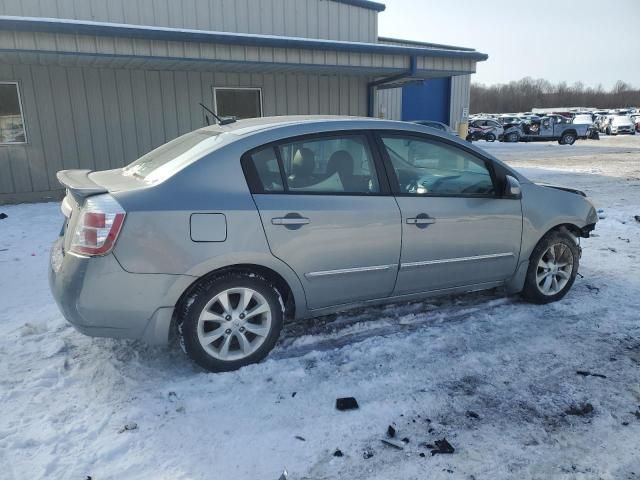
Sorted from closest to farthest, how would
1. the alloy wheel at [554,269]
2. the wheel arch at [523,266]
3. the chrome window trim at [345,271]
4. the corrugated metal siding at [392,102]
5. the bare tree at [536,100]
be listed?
the chrome window trim at [345,271]
the wheel arch at [523,266]
the alloy wheel at [554,269]
the corrugated metal siding at [392,102]
the bare tree at [536,100]

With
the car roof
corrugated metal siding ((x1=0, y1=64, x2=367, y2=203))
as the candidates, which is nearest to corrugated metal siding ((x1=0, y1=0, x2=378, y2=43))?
corrugated metal siding ((x1=0, y1=64, x2=367, y2=203))

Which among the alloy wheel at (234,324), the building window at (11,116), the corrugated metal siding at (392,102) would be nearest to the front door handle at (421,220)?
the alloy wheel at (234,324)

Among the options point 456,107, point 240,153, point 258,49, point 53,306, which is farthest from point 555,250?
point 456,107

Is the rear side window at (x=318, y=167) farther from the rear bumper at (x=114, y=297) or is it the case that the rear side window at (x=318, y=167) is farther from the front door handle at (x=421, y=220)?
the rear bumper at (x=114, y=297)

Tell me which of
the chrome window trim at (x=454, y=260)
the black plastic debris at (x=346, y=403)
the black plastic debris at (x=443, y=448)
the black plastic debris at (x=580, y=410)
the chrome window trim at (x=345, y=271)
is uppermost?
the chrome window trim at (x=345, y=271)

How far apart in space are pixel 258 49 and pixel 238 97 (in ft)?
8.00

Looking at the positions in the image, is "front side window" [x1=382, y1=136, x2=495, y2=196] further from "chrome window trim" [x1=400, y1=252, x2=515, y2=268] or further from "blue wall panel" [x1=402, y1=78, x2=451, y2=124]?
"blue wall panel" [x1=402, y1=78, x2=451, y2=124]

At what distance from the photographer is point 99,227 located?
9.82 ft

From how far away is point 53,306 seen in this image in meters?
4.50

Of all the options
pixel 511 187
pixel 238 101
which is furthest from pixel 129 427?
pixel 238 101

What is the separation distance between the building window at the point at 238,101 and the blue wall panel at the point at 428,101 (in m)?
10.6

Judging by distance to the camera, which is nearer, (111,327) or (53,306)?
(111,327)

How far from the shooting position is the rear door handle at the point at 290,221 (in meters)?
3.31

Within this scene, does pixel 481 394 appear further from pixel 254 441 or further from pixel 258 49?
pixel 258 49
